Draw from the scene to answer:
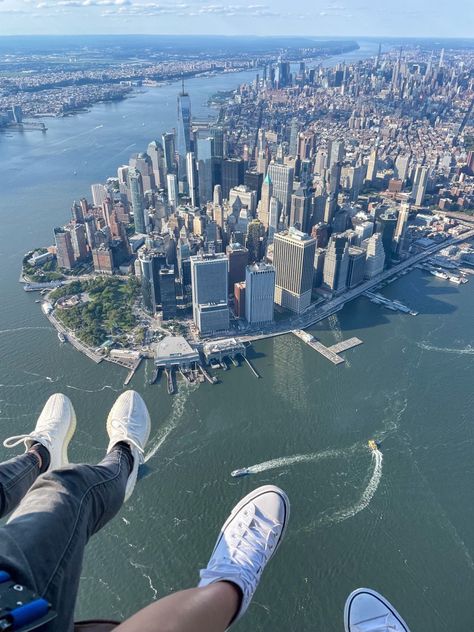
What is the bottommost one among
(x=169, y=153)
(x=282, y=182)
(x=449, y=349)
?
(x=449, y=349)

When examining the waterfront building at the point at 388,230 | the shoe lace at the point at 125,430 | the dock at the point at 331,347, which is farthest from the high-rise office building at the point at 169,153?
the shoe lace at the point at 125,430

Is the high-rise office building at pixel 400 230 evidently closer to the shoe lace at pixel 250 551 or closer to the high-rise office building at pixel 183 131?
the high-rise office building at pixel 183 131

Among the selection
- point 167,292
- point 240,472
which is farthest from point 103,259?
point 240,472

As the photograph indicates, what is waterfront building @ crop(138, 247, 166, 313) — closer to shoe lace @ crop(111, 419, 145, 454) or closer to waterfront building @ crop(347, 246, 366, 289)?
waterfront building @ crop(347, 246, 366, 289)

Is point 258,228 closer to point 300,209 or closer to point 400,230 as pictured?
point 300,209

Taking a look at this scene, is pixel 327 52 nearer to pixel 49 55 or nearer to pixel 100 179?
pixel 49 55
